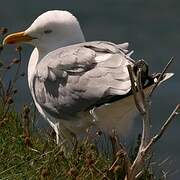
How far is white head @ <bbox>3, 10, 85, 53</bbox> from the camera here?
19.9 ft

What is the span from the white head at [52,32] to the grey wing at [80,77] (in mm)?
278

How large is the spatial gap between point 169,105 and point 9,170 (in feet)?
14.8

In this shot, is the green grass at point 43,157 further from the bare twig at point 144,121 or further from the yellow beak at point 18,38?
the yellow beak at point 18,38

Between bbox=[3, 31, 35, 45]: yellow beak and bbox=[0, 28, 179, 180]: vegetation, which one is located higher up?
bbox=[3, 31, 35, 45]: yellow beak

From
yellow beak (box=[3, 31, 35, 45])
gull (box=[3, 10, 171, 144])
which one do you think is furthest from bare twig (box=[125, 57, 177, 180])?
yellow beak (box=[3, 31, 35, 45])

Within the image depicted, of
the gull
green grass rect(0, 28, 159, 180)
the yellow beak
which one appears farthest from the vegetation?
the yellow beak

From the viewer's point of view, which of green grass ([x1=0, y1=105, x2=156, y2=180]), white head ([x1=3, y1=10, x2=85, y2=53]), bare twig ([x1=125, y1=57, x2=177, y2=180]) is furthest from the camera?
white head ([x1=3, y1=10, x2=85, y2=53])

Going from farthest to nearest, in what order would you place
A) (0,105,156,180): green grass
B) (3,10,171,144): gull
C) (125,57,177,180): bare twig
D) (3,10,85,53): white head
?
(3,10,85,53): white head, (3,10,171,144): gull, (0,105,156,180): green grass, (125,57,177,180): bare twig

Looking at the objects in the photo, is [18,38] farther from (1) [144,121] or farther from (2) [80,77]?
(1) [144,121]

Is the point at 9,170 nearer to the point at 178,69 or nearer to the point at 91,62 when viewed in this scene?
the point at 91,62

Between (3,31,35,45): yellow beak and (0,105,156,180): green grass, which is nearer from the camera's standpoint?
(0,105,156,180): green grass

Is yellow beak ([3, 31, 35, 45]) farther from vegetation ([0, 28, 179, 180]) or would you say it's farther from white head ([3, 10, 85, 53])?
vegetation ([0, 28, 179, 180])

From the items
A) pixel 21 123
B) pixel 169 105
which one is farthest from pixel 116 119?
pixel 169 105

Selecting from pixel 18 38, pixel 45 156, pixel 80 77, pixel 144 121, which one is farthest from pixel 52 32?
pixel 144 121
